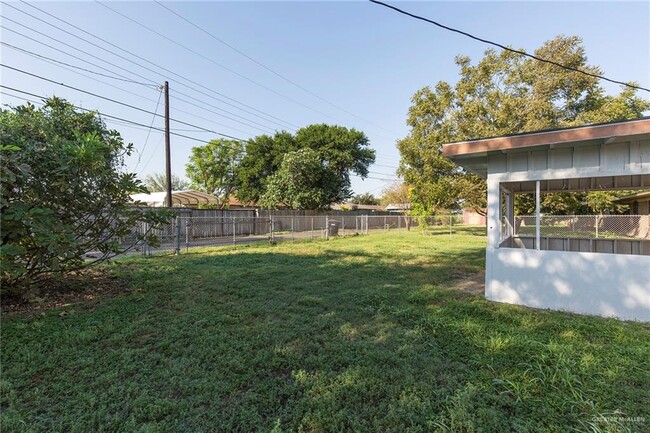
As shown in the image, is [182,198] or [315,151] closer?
[182,198]

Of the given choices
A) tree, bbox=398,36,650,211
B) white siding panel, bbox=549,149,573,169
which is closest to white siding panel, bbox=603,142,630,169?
white siding panel, bbox=549,149,573,169

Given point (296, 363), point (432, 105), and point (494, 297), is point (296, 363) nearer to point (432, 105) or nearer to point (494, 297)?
point (494, 297)

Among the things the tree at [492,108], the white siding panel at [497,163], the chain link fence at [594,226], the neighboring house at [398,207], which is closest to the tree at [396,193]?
the neighboring house at [398,207]

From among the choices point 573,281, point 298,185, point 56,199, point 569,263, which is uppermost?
point 298,185

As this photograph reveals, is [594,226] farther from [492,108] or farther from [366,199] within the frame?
[366,199]

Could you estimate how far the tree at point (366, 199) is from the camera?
5191 cm

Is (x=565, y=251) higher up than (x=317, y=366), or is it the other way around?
(x=565, y=251)

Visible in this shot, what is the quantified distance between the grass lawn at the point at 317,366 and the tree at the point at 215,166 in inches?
1191

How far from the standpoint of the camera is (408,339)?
3.37 m

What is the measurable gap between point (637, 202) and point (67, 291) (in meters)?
25.9

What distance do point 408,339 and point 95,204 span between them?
486 centimetres

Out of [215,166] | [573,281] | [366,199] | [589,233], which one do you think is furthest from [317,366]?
[366,199]

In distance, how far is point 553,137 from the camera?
438cm

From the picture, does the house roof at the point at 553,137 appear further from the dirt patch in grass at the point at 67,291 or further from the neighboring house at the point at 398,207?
the neighboring house at the point at 398,207
